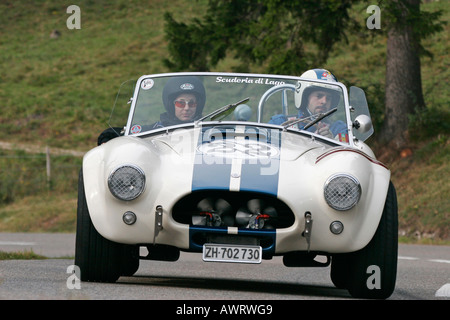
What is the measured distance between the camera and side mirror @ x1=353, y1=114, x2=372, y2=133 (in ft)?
26.5

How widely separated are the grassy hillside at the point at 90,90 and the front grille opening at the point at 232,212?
1276 cm

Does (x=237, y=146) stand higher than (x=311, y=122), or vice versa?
(x=311, y=122)

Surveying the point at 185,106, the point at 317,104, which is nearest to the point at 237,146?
the point at 185,106

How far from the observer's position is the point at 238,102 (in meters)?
8.45

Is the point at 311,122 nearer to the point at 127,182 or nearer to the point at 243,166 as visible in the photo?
the point at 243,166

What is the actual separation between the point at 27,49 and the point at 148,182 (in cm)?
5009

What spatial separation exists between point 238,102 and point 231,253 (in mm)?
2115

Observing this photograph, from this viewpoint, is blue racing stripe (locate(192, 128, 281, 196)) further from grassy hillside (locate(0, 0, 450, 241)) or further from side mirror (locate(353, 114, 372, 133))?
grassy hillside (locate(0, 0, 450, 241))

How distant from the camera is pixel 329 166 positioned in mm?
6742

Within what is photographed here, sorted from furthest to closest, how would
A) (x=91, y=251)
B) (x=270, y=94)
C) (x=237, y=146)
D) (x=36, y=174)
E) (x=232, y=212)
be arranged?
(x=36, y=174) < (x=270, y=94) < (x=237, y=146) < (x=91, y=251) < (x=232, y=212)

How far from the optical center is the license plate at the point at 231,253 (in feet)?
21.9

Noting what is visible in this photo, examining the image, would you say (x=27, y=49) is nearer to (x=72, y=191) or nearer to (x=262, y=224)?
(x=72, y=191)

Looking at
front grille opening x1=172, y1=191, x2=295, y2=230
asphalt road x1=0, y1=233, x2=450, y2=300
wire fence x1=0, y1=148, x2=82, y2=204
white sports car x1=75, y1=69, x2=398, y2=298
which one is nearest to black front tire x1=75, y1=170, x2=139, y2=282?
white sports car x1=75, y1=69, x2=398, y2=298
